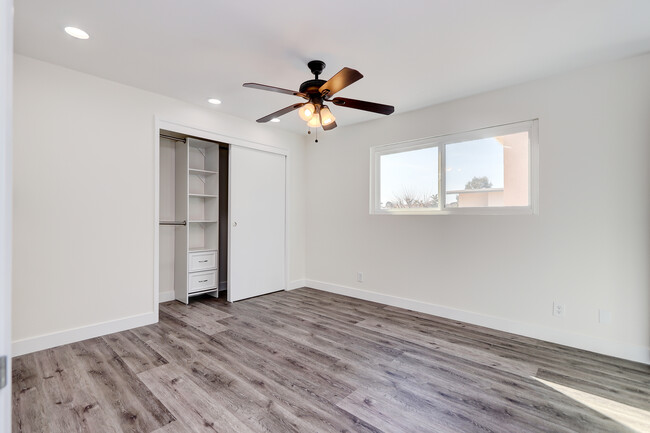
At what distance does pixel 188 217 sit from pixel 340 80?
2.91 m

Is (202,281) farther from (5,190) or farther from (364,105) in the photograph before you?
(5,190)

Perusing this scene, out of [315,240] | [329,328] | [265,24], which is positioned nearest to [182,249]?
[315,240]

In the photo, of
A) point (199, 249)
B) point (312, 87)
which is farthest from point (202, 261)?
point (312, 87)

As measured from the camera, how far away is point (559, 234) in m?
3.00

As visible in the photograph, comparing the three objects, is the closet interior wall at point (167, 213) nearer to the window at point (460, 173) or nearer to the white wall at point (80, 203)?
the white wall at point (80, 203)

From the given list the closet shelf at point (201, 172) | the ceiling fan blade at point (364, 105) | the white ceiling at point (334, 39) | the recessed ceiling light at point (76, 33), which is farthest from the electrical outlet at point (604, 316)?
the recessed ceiling light at point (76, 33)

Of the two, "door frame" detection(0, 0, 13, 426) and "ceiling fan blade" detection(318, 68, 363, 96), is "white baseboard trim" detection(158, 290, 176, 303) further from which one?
"door frame" detection(0, 0, 13, 426)

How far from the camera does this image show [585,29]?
230 cm

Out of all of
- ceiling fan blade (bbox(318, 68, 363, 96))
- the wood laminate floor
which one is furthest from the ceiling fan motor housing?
the wood laminate floor

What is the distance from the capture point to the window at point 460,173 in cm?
329

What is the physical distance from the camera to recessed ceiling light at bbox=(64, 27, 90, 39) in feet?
7.69

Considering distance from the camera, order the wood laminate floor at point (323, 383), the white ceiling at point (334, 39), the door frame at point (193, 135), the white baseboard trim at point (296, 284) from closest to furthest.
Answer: the wood laminate floor at point (323, 383) < the white ceiling at point (334, 39) < the door frame at point (193, 135) < the white baseboard trim at point (296, 284)

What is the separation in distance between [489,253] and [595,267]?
0.88m

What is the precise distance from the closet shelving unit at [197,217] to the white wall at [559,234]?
248cm
